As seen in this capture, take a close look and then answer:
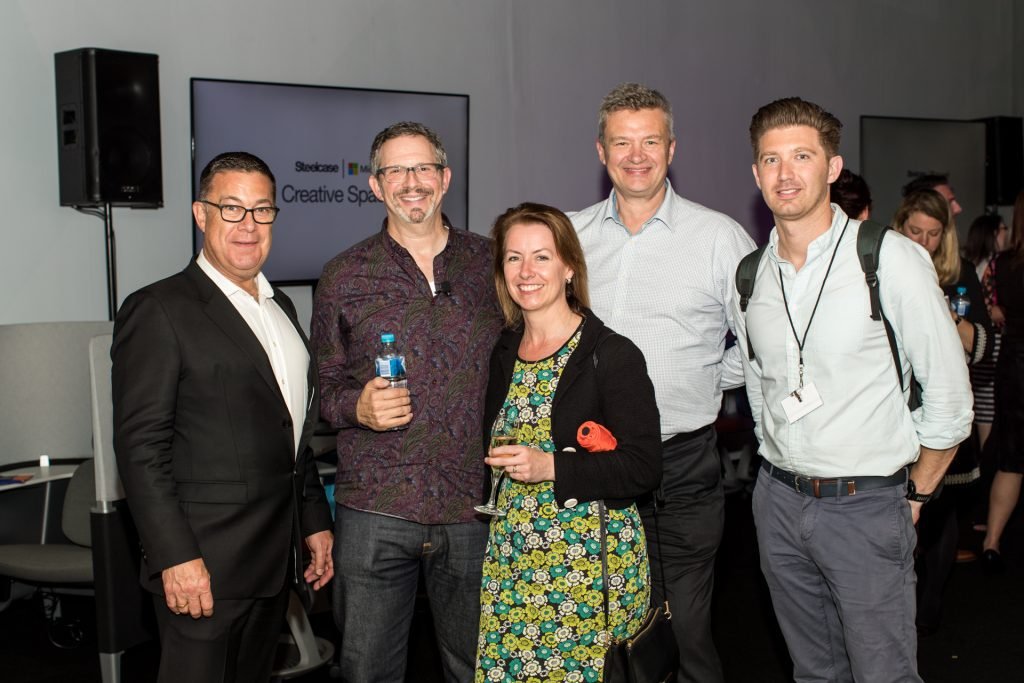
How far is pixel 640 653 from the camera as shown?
2379 millimetres

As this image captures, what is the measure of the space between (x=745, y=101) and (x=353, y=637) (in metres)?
6.58

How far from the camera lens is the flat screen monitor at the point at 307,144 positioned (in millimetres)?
5746

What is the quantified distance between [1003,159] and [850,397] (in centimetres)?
827

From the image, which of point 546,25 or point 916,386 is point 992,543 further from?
point 546,25

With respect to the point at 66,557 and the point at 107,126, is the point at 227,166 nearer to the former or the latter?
the point at 66,557

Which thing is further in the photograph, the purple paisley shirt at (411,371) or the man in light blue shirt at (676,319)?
the man in light blue shirt at (676,319)

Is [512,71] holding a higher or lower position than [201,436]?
higher

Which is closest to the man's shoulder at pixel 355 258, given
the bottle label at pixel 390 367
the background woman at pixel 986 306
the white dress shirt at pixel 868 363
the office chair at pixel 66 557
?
the bottle label at pixel 390 367

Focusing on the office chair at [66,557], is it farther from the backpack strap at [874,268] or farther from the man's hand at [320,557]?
the backpack strap at [874,268]

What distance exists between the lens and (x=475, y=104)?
22.4 feet

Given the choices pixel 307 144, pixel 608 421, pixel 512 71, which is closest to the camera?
pixel 608 421

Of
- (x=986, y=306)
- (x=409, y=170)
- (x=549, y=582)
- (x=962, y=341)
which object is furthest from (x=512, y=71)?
(x=549, y=582)

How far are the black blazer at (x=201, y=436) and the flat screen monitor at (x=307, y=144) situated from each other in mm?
3405

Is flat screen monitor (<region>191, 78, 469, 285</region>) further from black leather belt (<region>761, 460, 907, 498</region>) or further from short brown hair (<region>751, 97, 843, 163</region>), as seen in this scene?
black leather belt (<region>761, 460, 907, 498</region>)
